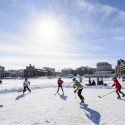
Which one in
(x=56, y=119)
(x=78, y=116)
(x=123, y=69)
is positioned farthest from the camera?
(x=123, y=69)

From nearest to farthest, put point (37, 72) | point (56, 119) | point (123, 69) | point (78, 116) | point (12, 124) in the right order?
point (12, 124)
point (56, 119)
point (78, 116)
point (123, 69)
point (37, 72)

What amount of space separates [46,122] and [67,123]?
85 centimetres

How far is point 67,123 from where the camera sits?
10.2 metres

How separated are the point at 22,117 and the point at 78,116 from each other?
8.16ft

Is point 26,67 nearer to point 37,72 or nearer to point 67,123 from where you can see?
point 37,72

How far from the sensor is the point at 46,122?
10.5 m

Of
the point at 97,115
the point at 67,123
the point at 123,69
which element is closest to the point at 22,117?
the point at 67,123

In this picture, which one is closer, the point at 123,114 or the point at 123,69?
the point at 123,114

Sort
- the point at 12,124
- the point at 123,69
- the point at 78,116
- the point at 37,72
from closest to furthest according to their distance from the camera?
the point at 12,124, the point at 78,116, the point at 123,69, the point at 37,72

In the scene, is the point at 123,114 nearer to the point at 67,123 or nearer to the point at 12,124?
the point at 67,123

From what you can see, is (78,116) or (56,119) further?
(78,116)

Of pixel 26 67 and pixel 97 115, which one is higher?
pixel 26 67

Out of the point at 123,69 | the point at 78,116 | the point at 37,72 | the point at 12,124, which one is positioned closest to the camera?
the point at 12,124

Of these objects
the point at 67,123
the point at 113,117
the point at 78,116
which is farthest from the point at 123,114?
the point at 67,123
